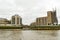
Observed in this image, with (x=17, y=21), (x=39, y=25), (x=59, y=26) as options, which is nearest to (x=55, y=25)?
(x=59, y=26)

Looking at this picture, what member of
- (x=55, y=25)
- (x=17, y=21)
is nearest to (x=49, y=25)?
(x=55, y=25)

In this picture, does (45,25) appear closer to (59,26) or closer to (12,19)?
(59,26)

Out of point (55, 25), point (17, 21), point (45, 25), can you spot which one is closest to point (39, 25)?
point (45, 25)

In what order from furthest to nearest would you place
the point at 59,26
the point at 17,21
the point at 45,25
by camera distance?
the point at 17,21 → the point at 45,25 → the point at 59,26

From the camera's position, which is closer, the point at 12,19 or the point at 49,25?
the point at 49,25

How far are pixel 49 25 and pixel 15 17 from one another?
5191 centimetres

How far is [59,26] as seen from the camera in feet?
435

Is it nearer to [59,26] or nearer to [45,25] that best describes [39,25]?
[45,25]

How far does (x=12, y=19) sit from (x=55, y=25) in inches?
2232

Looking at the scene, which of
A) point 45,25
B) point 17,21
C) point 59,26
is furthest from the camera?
point 17,21

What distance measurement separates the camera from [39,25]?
146 m

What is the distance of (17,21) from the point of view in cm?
A: 17362

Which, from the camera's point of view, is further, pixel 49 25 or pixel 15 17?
pixel 15 17

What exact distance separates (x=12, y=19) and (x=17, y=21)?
8542 mm
